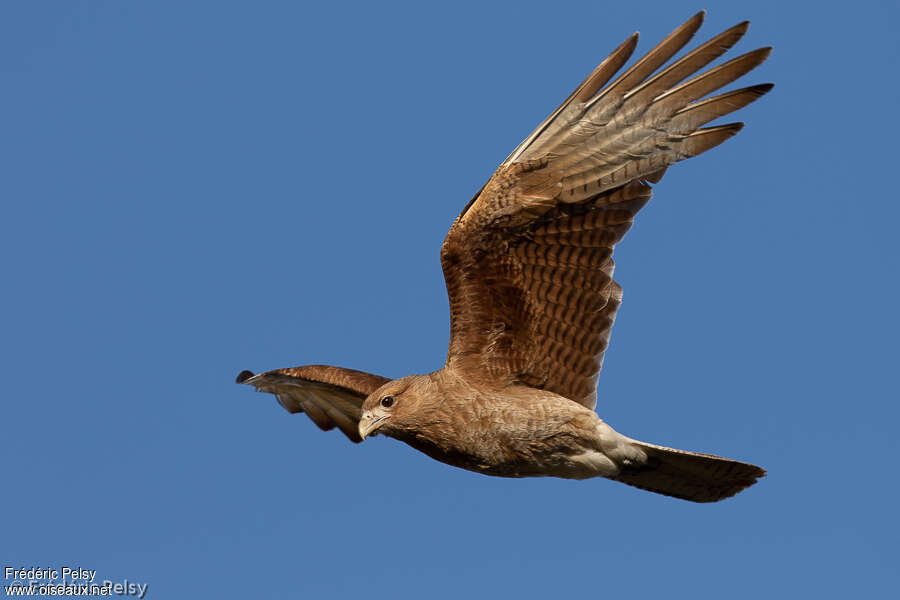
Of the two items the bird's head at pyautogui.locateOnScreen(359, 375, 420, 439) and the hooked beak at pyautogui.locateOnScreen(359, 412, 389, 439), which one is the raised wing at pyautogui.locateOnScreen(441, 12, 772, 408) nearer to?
the bird's head at pyautogui.locateOnScreen(359, 375, 420, 439)

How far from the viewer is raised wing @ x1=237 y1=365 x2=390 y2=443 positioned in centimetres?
1310

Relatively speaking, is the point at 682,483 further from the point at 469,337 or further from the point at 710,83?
the point at 710,83

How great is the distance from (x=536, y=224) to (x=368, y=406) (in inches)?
83.5

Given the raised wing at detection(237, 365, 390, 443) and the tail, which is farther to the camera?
the raised wing at detection(237, 365, 390, 443)

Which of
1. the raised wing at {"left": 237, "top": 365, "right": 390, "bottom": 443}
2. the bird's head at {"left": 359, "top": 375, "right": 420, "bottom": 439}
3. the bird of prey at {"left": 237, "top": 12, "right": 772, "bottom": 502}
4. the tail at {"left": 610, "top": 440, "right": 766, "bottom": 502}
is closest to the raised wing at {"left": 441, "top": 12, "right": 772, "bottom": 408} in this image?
the bird of prey at {"left": 237, "top": 12, "right": 772, "bottom": 502}

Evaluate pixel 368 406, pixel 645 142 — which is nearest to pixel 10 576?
pixel 368 406

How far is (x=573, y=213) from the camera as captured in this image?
10.9 metres

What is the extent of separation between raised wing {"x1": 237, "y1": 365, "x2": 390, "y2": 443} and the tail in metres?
2.81

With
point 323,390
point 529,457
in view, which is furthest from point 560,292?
point 323,390

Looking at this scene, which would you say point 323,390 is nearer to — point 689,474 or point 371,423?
point 371,423

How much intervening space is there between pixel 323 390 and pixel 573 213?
4.09m

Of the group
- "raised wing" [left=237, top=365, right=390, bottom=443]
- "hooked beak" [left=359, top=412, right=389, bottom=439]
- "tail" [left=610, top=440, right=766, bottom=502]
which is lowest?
"tail" [left=610, top=440, right=766, bottom=502]

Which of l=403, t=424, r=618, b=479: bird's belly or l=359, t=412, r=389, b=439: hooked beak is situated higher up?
l=359, t=412, r=389, b=439: hooked beak

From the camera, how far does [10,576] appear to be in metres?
12.7
